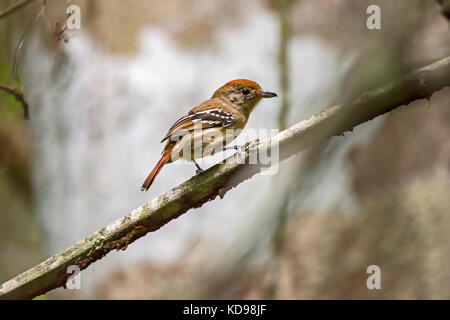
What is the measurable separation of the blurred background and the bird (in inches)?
7.6

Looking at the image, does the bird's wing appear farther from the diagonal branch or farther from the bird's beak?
the diagonal branch

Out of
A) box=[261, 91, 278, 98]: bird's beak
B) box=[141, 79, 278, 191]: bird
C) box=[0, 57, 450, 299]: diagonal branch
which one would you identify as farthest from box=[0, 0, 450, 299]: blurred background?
box=[0, 57, 450, 299]: diagonal branch

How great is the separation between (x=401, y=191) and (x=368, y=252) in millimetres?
510

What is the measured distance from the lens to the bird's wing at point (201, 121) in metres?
2.69

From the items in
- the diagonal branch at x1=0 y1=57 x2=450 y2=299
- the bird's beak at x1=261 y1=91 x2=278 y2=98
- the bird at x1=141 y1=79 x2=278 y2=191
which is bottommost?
the diagonal branch at x1=0 y1=57 x2=450 y2=299

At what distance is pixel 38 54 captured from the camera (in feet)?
14.3

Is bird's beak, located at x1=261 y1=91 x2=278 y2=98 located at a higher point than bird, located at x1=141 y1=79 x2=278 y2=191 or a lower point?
higher

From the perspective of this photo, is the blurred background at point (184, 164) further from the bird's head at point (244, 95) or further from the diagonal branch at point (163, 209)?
the diagonal branch at point (163, 209)

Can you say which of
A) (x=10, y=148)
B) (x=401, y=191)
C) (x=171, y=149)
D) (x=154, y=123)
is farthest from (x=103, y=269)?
(x=401, y=191)

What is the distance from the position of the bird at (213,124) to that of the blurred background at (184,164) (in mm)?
193

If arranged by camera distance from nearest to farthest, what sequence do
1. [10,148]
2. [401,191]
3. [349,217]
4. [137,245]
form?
[349,217] → [401,191] → [137,245] → [10,148]

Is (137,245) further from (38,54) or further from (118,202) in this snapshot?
(38,54)

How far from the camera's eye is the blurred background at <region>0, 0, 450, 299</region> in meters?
3.16
